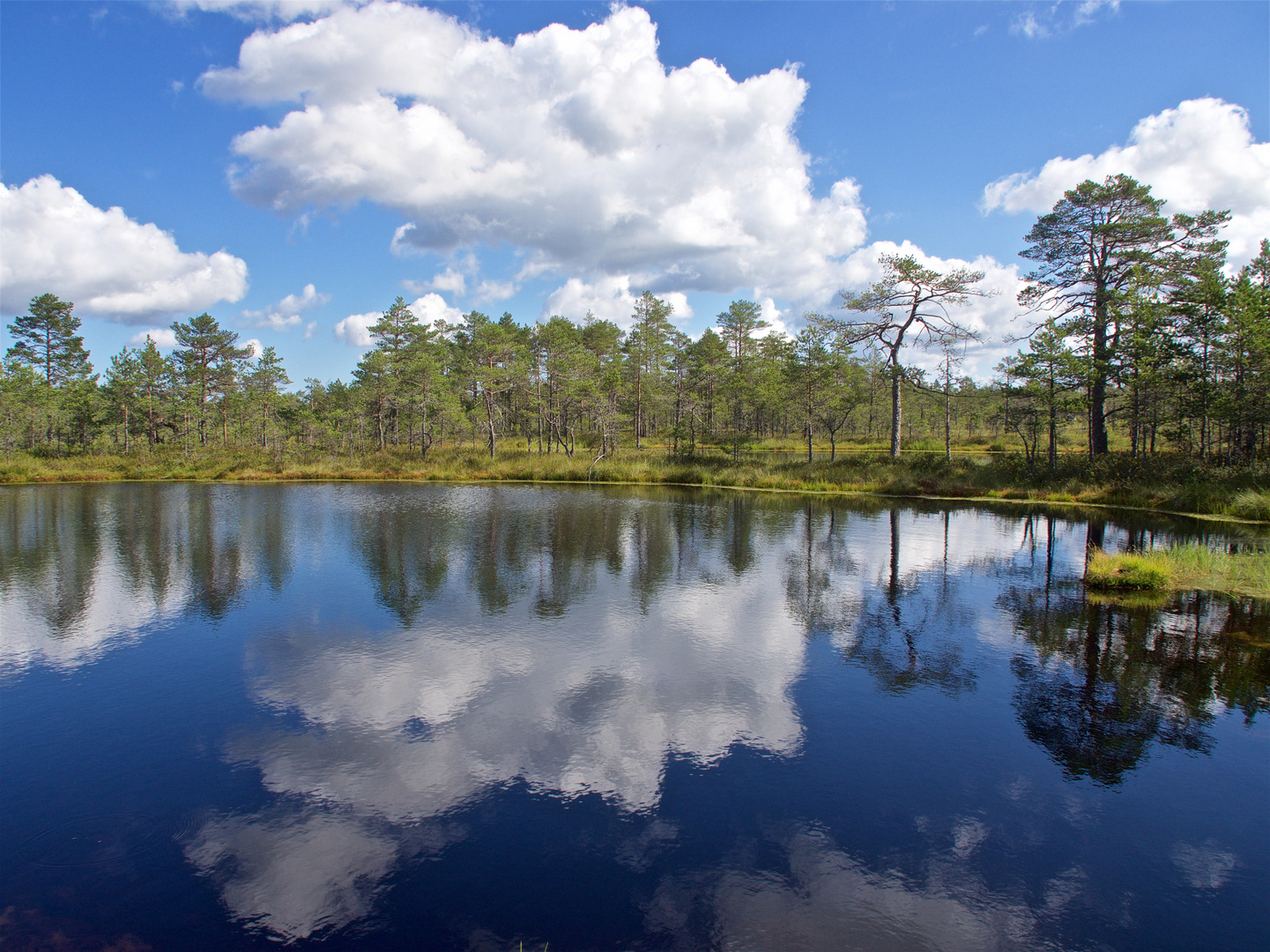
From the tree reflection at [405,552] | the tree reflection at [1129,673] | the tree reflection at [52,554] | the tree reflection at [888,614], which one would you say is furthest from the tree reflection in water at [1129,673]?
the tree reflection at [52,554]

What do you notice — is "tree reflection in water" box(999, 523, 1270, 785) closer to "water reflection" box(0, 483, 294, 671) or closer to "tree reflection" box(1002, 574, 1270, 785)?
"tree reflection" box(1002, 574, 1270, 785)

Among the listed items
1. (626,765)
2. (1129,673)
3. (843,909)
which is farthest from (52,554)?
(1129,673)

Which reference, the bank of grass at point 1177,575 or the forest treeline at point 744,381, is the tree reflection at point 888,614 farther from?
the forest treeline at point 744,381

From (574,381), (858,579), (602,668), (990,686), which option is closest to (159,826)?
(602,668)

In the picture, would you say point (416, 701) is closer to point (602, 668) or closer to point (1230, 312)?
point (602, 668)

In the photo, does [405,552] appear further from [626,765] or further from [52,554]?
[626,765]

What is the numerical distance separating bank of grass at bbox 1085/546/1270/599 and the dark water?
3.13 feet

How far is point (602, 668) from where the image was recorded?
1072 cm

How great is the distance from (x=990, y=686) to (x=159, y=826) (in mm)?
11668

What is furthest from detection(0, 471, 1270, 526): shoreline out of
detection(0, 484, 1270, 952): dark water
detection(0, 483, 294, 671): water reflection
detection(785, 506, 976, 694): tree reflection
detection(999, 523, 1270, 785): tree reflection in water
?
detection(999, 523, 1270, 785): tree reflection in water

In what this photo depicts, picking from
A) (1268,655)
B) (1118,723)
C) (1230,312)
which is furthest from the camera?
(1230,312)

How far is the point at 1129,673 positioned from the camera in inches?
416

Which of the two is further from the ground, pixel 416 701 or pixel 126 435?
pixel 126 435

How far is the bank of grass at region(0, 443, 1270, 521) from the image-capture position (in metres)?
28.6
